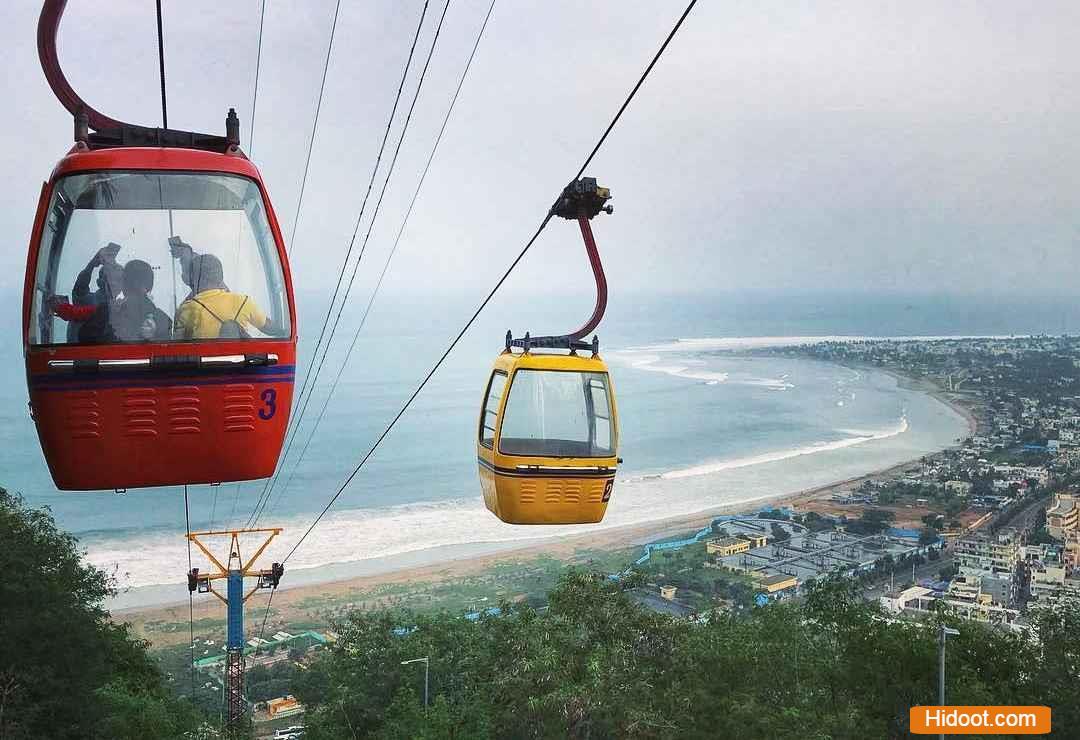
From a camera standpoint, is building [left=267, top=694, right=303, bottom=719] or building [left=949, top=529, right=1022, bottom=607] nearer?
building [left=267, top=694, right=303, bottom=719]

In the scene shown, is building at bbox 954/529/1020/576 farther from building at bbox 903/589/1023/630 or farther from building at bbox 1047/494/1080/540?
building at bbox 903/589/1023/630

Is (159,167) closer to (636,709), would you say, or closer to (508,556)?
(636,709)

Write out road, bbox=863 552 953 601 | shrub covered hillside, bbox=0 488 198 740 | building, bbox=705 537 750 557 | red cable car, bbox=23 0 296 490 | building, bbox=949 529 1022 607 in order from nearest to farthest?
red cable car, bbox=23 0 296 490, shrub covered hillside, bbox=0 488 198 740, building, bbox=949 529 1022 607, road, bbox=863 552 953 601, building, bbox=705 537 750 557

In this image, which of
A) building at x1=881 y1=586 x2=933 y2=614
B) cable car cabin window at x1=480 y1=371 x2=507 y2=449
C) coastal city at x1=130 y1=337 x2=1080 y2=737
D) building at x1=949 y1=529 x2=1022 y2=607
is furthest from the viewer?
building at x1=949 y1=529 x2=1022 y2=607

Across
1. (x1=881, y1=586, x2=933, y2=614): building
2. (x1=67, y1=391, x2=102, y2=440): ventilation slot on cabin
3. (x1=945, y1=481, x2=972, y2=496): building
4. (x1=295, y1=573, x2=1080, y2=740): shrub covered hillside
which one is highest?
(x1=67, y1=391, x2=102, y2=440): ventilation slot on cabin

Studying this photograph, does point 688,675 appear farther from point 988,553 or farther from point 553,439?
point 988,553

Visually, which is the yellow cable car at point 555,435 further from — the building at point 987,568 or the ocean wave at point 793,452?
the ocean wave at point 793,452

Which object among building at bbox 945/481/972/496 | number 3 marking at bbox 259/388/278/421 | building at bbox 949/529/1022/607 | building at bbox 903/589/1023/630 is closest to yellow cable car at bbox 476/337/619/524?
number 3 marking at bbox 259/388/278/421
